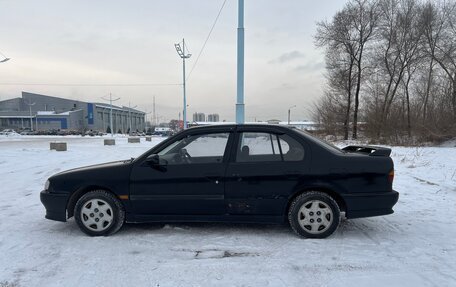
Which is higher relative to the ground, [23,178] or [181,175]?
[181,175]

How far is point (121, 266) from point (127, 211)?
103 cm

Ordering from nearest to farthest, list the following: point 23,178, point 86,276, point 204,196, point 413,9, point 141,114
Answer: point 86,276 → point 204,196 → point 23,178 → point 413,9 → point 141,114

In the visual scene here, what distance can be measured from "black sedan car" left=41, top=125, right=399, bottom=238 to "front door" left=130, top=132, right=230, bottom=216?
0.5 inches

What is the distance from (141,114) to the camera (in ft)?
464

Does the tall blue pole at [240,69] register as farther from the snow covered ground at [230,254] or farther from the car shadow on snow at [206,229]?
the snow covered ground at [230,254]

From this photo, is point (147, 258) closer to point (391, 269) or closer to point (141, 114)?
point (391, 269)

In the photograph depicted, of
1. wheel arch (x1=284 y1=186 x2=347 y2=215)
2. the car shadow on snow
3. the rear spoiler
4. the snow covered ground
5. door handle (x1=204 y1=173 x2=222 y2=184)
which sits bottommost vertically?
the snow covered ground

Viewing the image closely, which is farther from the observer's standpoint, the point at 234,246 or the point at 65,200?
the point at 65,200

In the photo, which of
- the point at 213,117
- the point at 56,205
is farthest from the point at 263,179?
the point at 213,117

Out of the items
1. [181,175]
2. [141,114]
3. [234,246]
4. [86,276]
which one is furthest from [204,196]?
[141,114]

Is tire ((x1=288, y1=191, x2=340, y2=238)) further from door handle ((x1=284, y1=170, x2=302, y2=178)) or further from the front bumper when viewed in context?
the front bumper

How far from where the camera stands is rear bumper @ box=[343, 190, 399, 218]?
4.27m

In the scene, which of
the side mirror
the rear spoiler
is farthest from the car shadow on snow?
the rear spoiler

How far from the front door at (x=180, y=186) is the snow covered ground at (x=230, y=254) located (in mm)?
388
